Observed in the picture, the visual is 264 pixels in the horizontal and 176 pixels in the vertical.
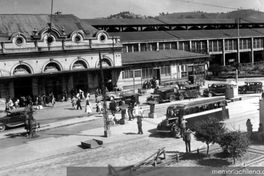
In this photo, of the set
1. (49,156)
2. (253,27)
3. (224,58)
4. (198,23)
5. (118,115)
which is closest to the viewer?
(49,156)

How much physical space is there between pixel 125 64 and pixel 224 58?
3581 centimetres

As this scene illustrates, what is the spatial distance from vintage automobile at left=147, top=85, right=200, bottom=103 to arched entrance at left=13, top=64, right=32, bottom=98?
50.3ft

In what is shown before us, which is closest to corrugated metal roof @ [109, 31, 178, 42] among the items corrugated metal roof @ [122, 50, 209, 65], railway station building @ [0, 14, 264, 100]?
railway station building @ [0, 14, 264, 100]

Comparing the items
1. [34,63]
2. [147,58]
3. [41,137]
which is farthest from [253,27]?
[41,137]

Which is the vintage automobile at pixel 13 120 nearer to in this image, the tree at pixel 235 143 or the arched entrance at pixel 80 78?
the arched entrance at pixel 80 78

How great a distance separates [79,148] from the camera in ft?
76.4

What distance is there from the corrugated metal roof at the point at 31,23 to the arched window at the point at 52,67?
484cm

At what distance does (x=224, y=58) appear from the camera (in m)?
80.6

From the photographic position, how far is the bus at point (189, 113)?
2475 centimetres

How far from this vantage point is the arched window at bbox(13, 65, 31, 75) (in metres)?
43.9

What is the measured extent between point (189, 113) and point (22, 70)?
25490mm

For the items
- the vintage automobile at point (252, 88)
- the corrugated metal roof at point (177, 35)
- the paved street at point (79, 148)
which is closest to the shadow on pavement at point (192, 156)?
the paved street at point (79, 148)

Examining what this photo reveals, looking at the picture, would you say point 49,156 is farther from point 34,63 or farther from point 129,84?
point 129,84

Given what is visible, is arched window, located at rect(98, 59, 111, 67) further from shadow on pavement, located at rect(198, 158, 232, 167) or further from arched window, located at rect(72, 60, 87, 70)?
shadow on pavement, located at rect(198, 158, 232, 167)
